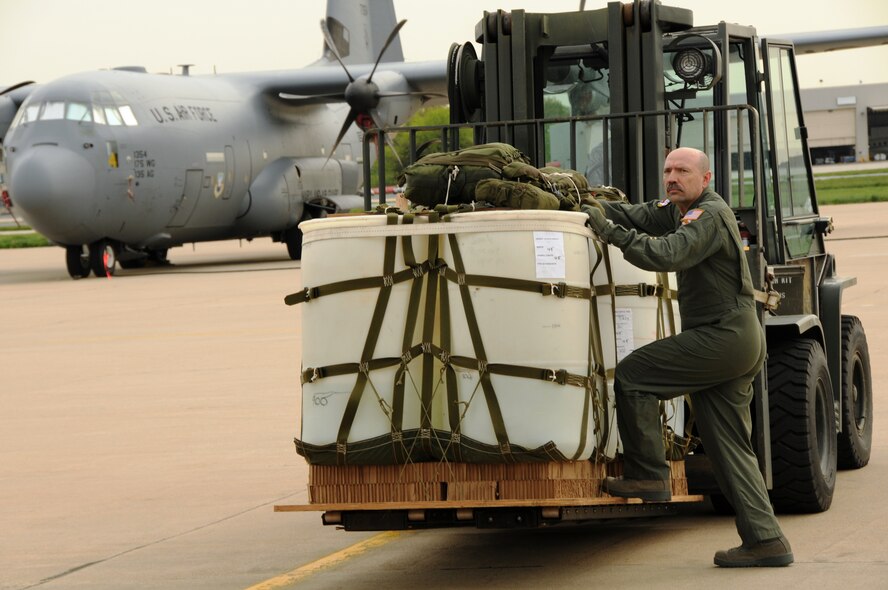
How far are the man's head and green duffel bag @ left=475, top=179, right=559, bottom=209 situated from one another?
19.5 inches

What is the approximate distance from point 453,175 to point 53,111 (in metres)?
23.2

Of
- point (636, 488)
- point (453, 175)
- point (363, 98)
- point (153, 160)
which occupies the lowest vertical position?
point (636, 488)

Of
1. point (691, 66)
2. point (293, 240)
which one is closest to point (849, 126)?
point (293, 240)

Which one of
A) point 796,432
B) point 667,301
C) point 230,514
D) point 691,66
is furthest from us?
point 230,514

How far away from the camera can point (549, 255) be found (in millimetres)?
5477

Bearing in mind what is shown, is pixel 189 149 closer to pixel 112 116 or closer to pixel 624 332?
pixel 112 116

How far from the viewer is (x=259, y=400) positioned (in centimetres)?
1176

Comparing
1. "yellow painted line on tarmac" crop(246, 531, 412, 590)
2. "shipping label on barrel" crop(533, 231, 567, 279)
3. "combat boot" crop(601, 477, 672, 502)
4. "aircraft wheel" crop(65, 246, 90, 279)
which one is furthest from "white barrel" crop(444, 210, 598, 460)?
"aircraft wheel" crop(65, 246, 90, 279)

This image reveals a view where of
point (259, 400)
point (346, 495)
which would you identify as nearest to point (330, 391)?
point (346, 495)

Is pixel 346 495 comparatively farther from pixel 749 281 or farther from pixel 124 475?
pixel 124 475

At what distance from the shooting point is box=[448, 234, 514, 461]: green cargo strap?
5.47 meters

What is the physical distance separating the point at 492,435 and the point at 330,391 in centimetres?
67

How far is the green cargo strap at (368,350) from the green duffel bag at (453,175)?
447 millimetres

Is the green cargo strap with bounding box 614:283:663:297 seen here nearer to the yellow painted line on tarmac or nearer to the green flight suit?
the green flight suit
